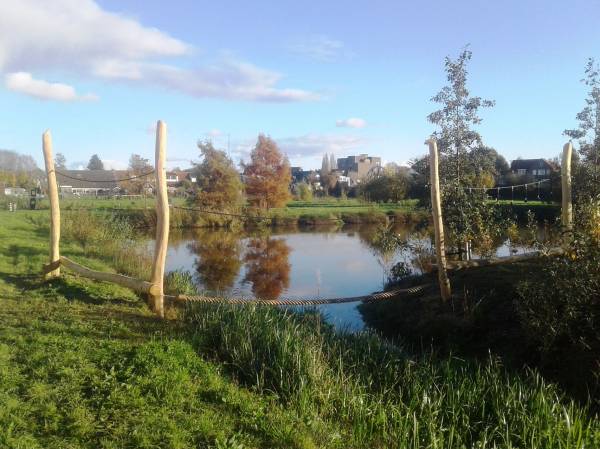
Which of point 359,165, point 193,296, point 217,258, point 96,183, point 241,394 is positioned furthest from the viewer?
point 359,165

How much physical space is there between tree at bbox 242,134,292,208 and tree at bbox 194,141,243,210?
2.89m

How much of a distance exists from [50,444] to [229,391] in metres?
1.52

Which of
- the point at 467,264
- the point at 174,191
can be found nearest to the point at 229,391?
the point at 467,264

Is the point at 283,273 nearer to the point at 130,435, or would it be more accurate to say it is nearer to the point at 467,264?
the point at 467,264

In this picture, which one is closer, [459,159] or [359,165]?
[459,159]

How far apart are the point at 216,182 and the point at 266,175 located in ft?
17.5

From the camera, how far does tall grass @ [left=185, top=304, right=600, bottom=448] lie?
3.97 meters

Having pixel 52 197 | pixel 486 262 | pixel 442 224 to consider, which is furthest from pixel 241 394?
pixel 52 197

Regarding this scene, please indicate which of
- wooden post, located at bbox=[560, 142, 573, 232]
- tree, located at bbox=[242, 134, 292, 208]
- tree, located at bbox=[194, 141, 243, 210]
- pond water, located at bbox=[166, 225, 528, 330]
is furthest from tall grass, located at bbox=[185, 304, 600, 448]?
tree, located at bbox=[242, 134, 292, 208]

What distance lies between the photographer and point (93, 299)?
24.3ft

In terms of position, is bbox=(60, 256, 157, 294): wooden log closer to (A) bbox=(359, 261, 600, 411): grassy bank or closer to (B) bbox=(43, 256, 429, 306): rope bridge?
(B) bbox=(43, 256, 429, 306): rope bridge

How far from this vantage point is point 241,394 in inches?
174

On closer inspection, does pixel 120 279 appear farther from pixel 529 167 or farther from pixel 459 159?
pixel 529 167

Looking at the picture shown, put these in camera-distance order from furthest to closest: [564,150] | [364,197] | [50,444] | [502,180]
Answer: [364,197], [502,180], [564,150], [50,444]
